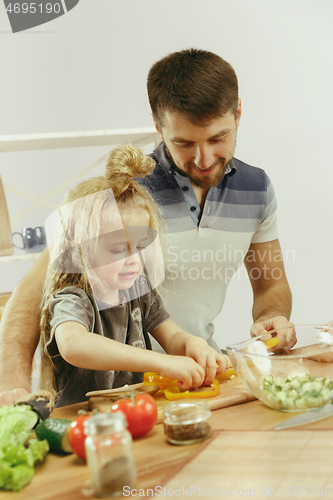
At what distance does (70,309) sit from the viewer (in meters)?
1.02

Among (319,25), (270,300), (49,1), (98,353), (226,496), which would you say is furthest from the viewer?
(319,25)

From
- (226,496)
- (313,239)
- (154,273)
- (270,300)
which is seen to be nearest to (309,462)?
(226,496)

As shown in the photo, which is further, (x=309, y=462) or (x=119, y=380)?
(x=119, y=380)

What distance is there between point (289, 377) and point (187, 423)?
24cm

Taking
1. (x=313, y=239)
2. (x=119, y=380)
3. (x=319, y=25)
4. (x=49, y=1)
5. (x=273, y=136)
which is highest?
(x=49, y=1)

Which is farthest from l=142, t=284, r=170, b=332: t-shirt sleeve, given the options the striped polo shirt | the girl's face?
the striped polo shirt

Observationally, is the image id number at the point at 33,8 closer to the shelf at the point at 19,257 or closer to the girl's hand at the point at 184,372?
the shelf at the point at 19,257

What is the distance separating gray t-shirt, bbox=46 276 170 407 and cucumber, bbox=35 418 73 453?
10.6 inches

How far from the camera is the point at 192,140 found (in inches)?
55.2

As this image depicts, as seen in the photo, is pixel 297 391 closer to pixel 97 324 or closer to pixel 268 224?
pixel 97 324

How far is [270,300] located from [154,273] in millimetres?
544

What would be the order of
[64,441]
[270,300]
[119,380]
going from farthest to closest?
1. [270,300]
2. [119,380]
3. [64,441]

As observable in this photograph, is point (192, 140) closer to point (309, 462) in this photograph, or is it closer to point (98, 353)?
point (98, 353)

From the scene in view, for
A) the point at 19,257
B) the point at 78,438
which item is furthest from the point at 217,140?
the point at 19,257
